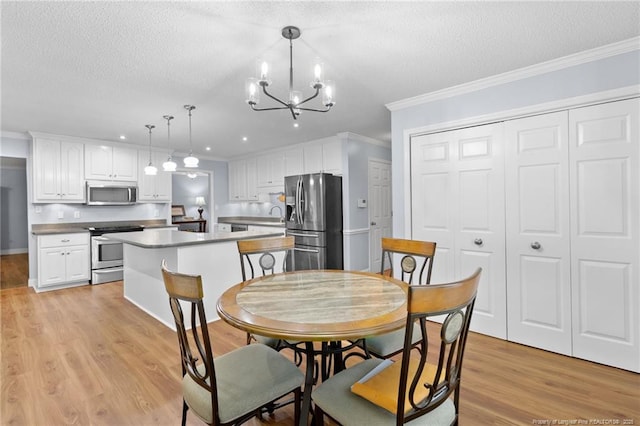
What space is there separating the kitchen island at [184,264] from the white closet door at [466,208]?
2.00 meters

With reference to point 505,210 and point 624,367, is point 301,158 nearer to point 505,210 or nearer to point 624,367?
point 505,210


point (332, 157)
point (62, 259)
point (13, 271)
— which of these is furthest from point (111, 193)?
point (332, 157)

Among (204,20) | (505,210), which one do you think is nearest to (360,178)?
(505,210)

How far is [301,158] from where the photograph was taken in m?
5.68

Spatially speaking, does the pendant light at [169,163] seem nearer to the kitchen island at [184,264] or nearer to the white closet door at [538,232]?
the kitchen island at [184,264]

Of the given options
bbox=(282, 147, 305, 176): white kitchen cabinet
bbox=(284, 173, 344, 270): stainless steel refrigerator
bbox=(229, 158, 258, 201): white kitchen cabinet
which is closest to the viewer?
bbox=(284, 173, 344, 270): stainless steel refrigerator

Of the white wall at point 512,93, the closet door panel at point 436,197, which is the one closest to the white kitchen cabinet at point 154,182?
the white wall at point 512,93

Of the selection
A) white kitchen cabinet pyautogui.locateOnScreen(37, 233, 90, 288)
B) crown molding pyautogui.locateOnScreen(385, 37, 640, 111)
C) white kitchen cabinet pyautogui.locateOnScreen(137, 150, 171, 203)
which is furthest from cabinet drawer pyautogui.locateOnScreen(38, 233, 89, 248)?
crown molding pyautogui.locateOnScreen(385, 37, 640, 111)

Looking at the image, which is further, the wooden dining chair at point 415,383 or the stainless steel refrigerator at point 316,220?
the stainless steel refrigerator at point 316,220

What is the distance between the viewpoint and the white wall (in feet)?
7.52

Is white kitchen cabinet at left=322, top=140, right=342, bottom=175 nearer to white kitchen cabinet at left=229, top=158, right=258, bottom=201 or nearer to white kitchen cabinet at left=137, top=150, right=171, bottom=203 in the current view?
white kitchen cabinet at left=229, top=158, right=258, bottom=201

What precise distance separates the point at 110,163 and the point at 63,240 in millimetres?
1468

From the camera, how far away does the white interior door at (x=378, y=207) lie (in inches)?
218

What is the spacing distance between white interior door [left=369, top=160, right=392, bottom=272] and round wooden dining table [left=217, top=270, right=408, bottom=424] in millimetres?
3554
